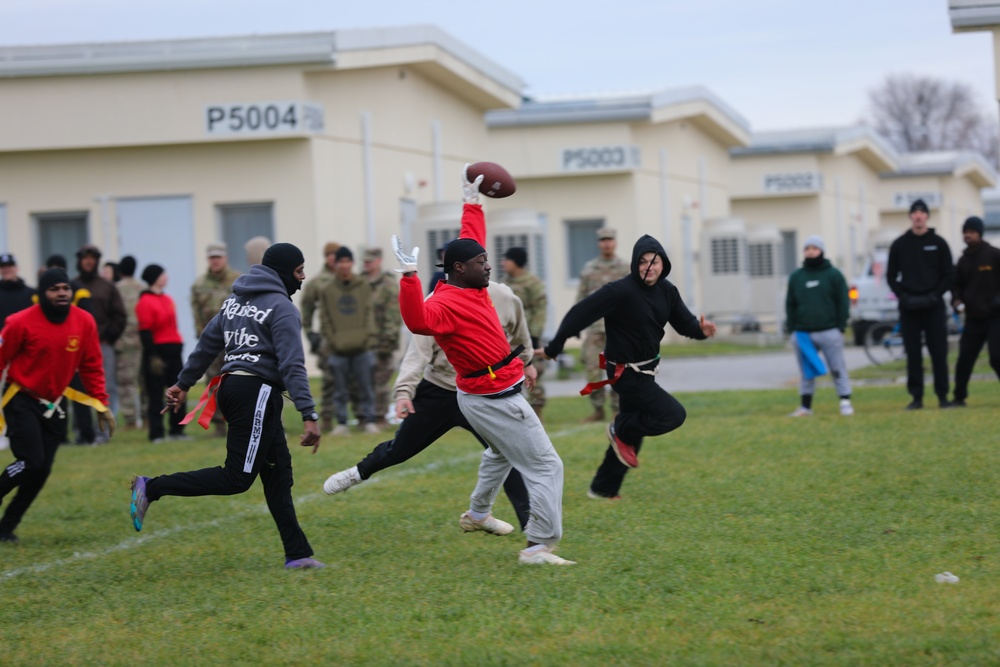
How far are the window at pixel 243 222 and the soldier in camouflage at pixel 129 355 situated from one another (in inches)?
241

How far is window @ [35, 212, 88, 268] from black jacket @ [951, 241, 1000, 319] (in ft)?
49.5

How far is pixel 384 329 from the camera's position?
15.3 metres

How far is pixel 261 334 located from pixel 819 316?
8504mm

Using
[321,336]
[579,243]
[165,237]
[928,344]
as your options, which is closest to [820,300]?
[928,344]

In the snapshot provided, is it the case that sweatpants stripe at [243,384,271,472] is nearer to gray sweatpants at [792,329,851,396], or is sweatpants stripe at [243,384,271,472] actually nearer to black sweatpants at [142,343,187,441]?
black sweatpants at [142,343,187,441]

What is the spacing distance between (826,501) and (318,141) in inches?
599

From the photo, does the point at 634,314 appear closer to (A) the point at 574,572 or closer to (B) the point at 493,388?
(B) the point at 493,388

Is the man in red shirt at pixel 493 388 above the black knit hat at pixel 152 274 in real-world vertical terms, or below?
below

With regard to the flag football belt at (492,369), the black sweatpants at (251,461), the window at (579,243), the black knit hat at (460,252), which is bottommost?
the black sweatpants at (251,461)

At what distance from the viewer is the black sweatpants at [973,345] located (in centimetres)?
1430

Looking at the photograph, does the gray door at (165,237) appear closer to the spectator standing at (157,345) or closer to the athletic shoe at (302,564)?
the spectator standing at (157,345)

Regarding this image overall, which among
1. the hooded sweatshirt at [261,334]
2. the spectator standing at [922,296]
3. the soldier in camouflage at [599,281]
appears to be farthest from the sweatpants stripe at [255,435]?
the spectator standing at [922,296]

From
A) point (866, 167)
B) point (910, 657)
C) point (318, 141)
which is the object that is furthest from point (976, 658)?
point (866, 167)

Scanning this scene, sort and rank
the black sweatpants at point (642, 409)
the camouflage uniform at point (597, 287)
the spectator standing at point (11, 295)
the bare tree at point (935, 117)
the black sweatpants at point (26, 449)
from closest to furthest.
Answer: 1. the black sweatpants at point (26, 449)
2. the black sweatpants at point (642, 409)
3. the spectator standing at point (11, 295)
4. the camouflage uniform at point (597, 287)
5. the bare tree at point (935, 117)
